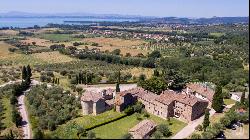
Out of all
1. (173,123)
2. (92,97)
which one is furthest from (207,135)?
(92,97)

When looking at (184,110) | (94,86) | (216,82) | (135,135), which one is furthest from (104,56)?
(135,135)

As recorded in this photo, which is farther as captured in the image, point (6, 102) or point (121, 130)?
point (6, 102)

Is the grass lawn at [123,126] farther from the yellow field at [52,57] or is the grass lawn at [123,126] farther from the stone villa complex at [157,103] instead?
the yellow field at [52,57]

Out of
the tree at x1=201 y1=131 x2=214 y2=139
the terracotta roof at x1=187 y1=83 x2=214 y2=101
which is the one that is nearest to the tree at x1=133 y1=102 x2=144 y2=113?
the terracotta roof at x1=187 y1=83 x2=214 y2=101

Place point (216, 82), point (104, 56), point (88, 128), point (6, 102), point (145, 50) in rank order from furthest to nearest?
point (145, 50)
point (104, 56)
point (216, 82)
point (6, 102)
point (88, 128)

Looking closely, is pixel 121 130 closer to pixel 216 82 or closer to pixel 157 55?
pixel 216 82

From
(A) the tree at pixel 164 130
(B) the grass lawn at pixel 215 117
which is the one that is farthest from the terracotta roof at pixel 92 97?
(B) the grass lawn at pixel 215 117

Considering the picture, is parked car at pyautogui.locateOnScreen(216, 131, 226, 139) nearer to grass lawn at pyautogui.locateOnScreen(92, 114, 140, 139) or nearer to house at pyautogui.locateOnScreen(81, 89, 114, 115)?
grass lawn at pyautogui.locateOnScreen(92, 114, 140, 139)
